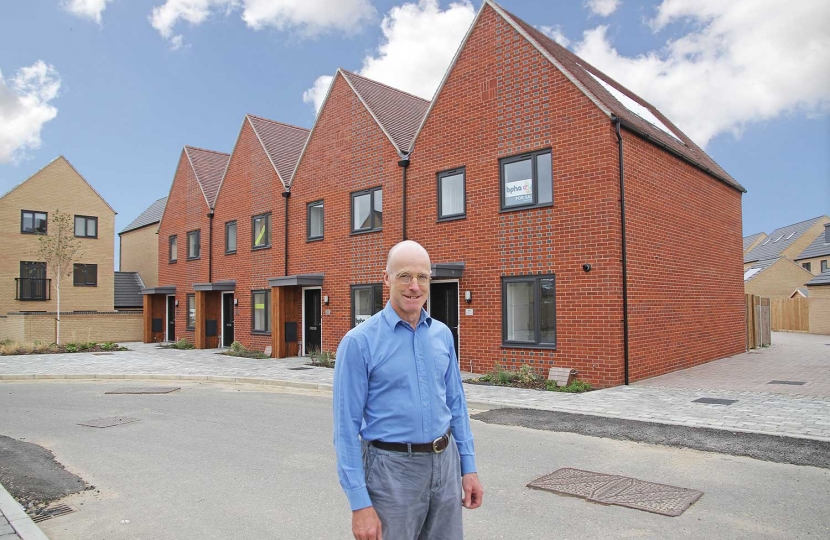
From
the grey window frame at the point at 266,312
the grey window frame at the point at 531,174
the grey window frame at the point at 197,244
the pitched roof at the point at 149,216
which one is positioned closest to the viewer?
the grey window frame at the point at 531,174

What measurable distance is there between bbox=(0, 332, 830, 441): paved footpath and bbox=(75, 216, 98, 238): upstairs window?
631 inches

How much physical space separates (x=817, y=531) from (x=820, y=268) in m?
50.8

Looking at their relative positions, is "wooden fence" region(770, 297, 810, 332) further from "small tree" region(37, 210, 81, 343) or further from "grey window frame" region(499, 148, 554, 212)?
"small tree" region(37, 210, 81, 343)

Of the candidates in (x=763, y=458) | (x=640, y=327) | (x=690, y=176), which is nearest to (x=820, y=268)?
(x=690, y=176)

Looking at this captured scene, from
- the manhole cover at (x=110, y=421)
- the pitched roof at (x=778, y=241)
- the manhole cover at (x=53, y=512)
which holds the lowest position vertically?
the manhole cover at (x=110, y=421)

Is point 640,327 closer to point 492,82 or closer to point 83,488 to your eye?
point 492,82

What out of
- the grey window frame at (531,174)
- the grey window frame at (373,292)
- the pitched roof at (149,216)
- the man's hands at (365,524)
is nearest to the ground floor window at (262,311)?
the grey window frame at (373,292)

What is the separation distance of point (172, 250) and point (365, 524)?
2677 cm

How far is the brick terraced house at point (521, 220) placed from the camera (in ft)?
39.1

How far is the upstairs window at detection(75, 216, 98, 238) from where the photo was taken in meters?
34.2

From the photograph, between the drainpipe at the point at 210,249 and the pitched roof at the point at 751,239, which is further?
the pitched roof at the point at 751,239

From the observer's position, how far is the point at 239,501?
5.28 metres

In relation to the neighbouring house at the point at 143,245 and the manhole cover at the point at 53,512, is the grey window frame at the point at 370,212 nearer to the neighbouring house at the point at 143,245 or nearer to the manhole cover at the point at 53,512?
the manhole cover at the point at 53,512

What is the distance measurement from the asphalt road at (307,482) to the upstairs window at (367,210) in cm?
782
